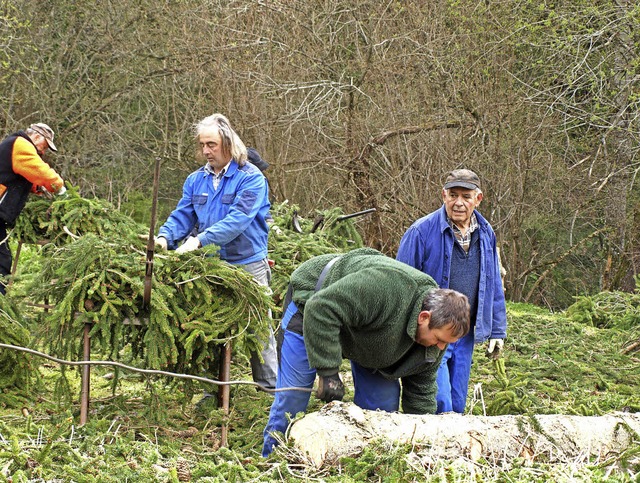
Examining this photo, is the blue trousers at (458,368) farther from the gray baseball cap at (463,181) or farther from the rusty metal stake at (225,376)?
the rusty metal stake at (225,376)

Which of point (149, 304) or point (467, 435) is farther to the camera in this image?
point (149, 304)

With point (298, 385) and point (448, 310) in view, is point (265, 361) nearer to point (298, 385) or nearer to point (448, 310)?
point (298, 385)

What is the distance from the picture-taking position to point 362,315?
155 inches

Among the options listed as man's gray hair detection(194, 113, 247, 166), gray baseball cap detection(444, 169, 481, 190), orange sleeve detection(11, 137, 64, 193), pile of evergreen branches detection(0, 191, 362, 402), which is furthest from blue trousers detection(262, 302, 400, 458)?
orange sleeve detection(11, 137, 64, 193)

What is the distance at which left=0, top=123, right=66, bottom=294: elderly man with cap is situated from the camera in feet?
24.6

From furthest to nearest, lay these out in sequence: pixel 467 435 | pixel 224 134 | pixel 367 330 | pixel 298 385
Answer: pixel 224 134
pixel 298 385
pixel 367 330
pixel 467 435

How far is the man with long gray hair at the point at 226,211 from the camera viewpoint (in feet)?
18.0

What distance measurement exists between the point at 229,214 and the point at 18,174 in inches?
117

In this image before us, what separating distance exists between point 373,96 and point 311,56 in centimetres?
115

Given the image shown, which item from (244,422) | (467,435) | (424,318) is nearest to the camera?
(467,435)

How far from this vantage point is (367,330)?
4.05 metres

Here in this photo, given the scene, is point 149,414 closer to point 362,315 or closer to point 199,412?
point 199,412

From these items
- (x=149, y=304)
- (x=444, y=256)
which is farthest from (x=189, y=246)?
(x=444, y=256)

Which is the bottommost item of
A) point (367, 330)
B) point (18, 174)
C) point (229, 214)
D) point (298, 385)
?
point (298, 385)
